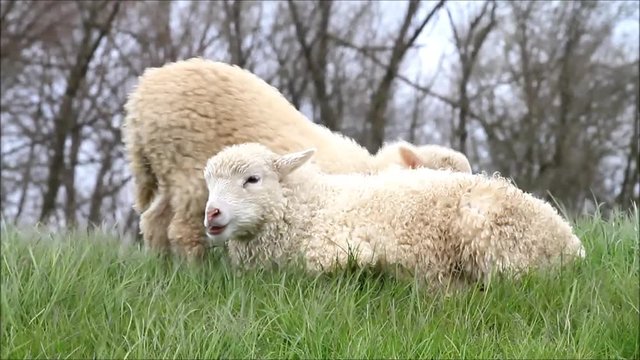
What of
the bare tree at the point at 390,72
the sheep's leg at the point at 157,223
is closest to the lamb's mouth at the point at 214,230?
the sheep's leg at the point at 157,223

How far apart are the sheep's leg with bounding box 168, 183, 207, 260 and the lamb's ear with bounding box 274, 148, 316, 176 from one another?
791 mm

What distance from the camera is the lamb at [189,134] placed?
5.03 m

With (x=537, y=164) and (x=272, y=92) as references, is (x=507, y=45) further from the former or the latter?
(x=272, y=92)

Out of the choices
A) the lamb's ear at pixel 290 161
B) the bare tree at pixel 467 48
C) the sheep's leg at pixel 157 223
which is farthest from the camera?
the bare tree at pixel 467 48

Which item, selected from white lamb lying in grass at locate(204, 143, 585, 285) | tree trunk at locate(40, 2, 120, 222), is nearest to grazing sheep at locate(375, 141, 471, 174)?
white lamb lying in grass at locate(204, 143, 585, 285)

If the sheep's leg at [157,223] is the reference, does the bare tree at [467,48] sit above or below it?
above

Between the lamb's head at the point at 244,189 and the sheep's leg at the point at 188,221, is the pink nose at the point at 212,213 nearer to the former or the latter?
the lamb's head at the point at 244,189

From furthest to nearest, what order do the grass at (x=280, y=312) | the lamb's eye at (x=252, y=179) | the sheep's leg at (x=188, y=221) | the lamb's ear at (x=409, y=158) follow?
the lamb's ear at (x=409, y=158) → the sheep's leg at (x=188, y=221) → the lamb's eye at (x=252, y=179) → the grass at (x=280, y=312)

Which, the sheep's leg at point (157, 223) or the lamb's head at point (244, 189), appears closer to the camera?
the lamb's head at point (244, 189)

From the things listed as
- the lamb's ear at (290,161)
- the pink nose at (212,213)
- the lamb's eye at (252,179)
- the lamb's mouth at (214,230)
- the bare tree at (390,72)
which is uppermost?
the bare tree at (390,72)

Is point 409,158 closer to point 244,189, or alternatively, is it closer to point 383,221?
point 383,221

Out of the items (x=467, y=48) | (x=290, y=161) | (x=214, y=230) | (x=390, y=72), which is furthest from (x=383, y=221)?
(x=467, y=48)

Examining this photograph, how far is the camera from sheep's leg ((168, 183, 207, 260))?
495 centimetres

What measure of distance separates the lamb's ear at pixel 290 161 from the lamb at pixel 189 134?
765mm
